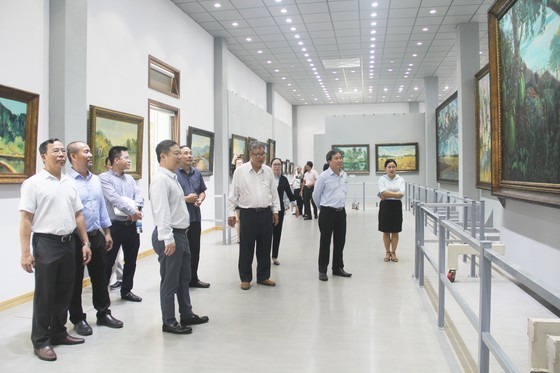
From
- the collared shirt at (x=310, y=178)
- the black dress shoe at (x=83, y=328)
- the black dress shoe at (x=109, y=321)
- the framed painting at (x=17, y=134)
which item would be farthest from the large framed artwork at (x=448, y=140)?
the black dress shoe at (x=83, y=328)

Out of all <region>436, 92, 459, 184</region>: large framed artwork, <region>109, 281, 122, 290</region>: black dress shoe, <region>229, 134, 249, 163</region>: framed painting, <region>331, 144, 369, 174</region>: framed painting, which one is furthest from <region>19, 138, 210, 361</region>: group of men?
<region>331, 144, 369, 174</region>: framed painting

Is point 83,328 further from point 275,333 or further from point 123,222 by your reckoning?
point 275,333

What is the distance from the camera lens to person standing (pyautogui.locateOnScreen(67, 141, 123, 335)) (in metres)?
4.45

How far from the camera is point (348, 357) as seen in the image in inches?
154

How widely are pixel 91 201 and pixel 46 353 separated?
4.94ft

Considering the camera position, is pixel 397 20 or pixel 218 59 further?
pixel 218 59

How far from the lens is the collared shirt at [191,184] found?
5992mm

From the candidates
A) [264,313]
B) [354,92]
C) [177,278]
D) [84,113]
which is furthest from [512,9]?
[354,92]

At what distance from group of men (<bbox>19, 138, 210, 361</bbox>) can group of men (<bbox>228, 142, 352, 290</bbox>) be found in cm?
148

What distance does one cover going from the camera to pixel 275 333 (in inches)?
179

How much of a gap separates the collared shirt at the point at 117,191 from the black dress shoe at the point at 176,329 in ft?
5.01

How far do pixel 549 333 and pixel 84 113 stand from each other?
6.39 m

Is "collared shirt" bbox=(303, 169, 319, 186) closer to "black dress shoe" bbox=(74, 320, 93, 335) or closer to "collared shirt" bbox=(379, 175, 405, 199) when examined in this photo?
"collared shirt" bbox=(379, 175, 405, 199)

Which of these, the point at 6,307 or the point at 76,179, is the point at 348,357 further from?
the point at 6,307
